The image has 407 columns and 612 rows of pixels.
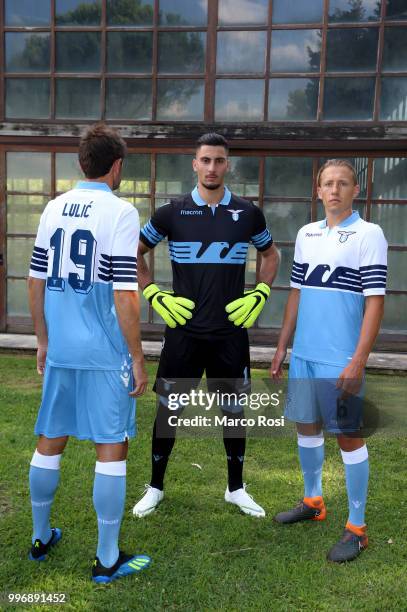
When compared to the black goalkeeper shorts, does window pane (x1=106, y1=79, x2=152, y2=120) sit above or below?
above

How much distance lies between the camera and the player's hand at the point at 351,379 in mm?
2803

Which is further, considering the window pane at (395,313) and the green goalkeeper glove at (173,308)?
the window pane at (395,313)

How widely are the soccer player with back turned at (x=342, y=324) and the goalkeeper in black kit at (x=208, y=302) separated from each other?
41 cm

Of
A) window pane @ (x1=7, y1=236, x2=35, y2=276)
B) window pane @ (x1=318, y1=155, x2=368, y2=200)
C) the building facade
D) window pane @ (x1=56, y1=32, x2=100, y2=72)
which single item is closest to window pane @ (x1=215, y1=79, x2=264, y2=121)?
the building facade

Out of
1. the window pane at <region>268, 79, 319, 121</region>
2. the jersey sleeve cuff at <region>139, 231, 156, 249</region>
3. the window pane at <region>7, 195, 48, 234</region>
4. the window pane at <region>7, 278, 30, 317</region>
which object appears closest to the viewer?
the jersey sleeve cuff at <region>139, 231, 156, 249</region>

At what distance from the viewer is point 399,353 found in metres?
7.13

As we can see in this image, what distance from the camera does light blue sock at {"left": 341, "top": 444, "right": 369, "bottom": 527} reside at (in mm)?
2938

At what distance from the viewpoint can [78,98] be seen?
7.29 m

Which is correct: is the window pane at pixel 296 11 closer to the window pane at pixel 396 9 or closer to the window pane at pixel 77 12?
the window pane at pixel 396 9

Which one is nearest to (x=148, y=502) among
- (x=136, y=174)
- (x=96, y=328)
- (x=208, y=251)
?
(x=96, y=328)

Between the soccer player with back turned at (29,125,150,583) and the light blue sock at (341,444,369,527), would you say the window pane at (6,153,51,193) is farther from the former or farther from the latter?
the light blue sock at (341,444,369,527)

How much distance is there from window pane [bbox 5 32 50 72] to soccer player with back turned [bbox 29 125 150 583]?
5512 millimetres

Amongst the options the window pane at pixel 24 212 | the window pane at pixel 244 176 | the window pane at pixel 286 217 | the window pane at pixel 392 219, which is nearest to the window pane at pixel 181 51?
the window pane at pixel 244 176

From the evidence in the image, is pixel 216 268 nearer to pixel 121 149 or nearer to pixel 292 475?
pixel 121 149
